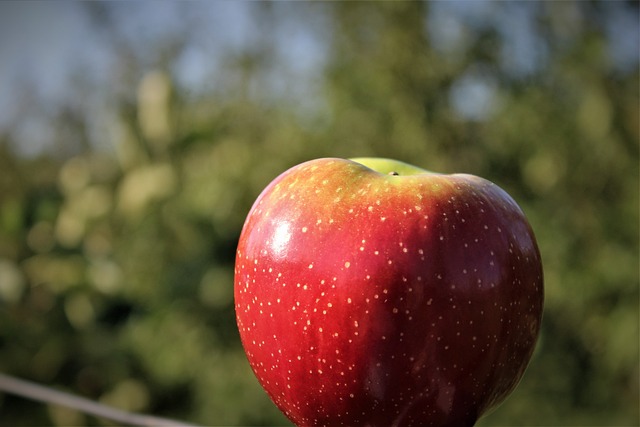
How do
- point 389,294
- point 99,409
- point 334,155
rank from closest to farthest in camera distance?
point 389,294, point 99,409, point 334,155

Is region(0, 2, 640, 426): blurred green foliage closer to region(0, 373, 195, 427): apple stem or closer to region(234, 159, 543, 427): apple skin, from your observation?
region(0, 373, 195, 427): apple stem

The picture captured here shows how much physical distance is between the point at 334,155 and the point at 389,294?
11.8ft

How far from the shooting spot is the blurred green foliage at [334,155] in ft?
12.9

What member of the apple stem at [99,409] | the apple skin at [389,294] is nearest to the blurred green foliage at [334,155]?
the apple stem at [99,409]

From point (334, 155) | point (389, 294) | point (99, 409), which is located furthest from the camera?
point (334, 155)

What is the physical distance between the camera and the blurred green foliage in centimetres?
392

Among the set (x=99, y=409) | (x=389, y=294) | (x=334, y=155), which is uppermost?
(x=389, y=294)

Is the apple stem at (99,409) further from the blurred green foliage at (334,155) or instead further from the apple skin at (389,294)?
the blurred green foliage at (334,155)

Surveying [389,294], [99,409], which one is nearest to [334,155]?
[99,409]

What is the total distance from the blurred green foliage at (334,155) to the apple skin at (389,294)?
3.35 m

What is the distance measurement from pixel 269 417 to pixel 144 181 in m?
1.36

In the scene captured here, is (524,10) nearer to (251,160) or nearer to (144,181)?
(251,160)

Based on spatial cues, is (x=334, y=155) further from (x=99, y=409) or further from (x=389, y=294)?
(x=389, y=294)

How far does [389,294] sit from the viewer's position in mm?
571
